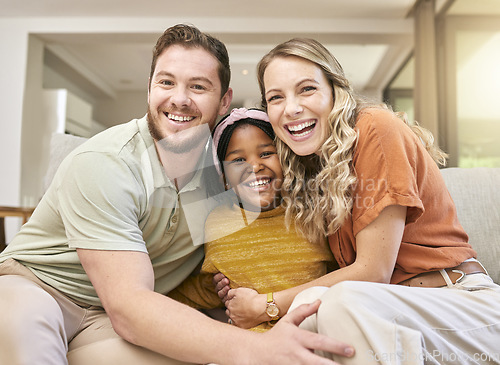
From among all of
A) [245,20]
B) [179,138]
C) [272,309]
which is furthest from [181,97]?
[245,20]

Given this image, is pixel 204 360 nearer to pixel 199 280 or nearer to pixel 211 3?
pixel 199 280

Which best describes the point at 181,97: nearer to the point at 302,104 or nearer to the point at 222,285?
the point at 302,104

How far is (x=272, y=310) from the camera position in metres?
1.17

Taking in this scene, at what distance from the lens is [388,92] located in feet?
24.4

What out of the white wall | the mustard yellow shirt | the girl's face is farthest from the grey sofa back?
the white wall

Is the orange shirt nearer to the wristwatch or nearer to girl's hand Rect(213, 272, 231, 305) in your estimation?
the wristwatch

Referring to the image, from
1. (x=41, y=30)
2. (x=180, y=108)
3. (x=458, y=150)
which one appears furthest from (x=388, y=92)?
(x=180, y=108)

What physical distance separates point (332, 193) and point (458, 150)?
366 centimetres

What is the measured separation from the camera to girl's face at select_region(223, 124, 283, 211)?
4.51ft

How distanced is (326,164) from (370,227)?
0.69ft

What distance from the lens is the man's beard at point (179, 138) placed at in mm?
1369

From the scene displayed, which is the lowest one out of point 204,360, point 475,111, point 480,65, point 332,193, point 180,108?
point 204,360

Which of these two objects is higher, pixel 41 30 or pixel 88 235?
pixel 41 30

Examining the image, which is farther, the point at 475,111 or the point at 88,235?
the point at 475,111
